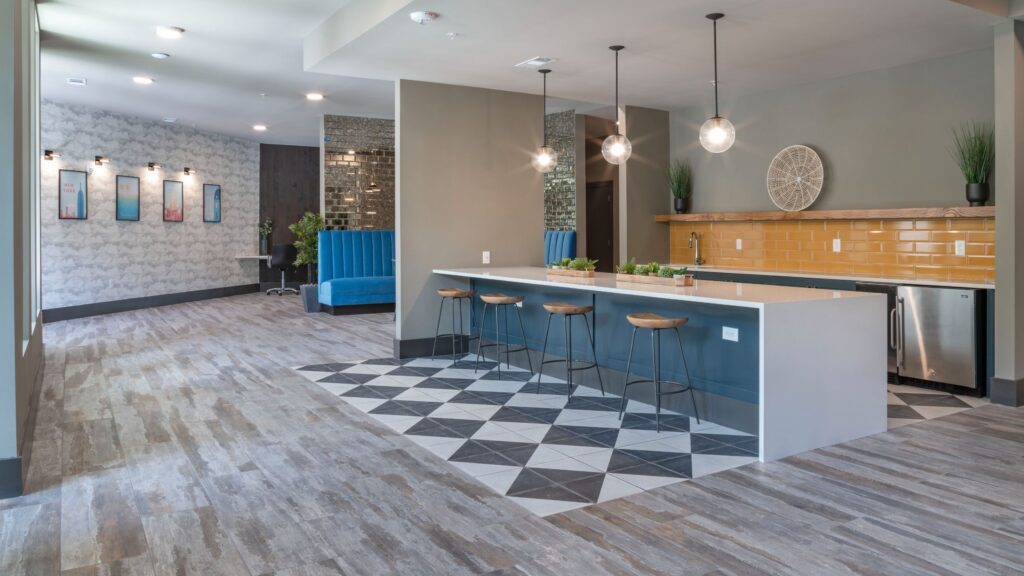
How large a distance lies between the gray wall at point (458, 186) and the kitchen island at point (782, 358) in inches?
80.7

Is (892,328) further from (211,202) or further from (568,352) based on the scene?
(211,202)

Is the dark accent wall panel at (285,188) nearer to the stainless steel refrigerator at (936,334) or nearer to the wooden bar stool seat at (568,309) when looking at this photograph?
the wooden bar stool seat at (568,309)

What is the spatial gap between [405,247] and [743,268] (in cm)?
333

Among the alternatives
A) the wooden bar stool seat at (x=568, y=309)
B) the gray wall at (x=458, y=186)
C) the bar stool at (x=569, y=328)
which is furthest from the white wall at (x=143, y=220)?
the wooden bar stool seat at (x=568, y=309)

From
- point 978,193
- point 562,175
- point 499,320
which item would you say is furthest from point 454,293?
point 978,193

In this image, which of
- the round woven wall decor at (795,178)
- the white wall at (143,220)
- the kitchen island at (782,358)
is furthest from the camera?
the white wall at (143,220)

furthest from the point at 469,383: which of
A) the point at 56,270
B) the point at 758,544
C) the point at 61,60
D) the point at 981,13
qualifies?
the point at 56,270

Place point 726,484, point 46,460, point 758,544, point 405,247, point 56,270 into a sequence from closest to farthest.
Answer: point 758,544 → point 726,484 → point 46,460 → point 405,247 → point 56,270

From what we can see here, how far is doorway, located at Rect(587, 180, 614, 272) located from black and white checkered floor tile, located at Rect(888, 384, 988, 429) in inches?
241

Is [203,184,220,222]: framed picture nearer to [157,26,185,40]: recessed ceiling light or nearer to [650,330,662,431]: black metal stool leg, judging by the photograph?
[157,26,185,40]: recessed ceiling light

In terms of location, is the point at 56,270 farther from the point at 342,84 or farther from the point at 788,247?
the point at 788,247

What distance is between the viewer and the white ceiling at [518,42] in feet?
14.4

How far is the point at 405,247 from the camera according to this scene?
6.36 meters

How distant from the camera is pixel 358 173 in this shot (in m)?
10.9
